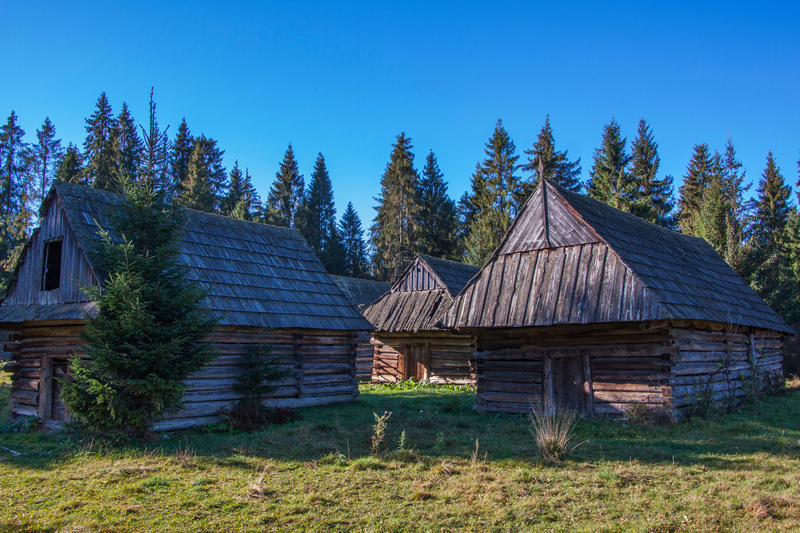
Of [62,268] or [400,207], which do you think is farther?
[400,207]

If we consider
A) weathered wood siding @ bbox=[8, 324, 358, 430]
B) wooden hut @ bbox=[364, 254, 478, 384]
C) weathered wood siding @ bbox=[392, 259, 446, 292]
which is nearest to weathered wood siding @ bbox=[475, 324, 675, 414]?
weathered wood siding @ bbox=[8, 324, 358, 430]

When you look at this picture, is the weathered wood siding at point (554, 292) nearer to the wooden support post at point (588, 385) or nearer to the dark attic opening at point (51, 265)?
the wooden support post at point (588, 385)

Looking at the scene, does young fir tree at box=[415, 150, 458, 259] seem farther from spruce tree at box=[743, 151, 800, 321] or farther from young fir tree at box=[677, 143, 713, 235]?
spruce tree at box=[743, 151, 800, 321]

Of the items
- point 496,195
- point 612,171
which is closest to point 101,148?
point 496,195

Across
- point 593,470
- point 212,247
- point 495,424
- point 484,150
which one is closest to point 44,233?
point 212,247

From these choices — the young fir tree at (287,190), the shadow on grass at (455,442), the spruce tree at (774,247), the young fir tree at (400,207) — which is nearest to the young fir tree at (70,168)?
the young fir tree at (287,190)

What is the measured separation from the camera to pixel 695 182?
43.0m

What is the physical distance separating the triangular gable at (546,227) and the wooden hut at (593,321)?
29mm

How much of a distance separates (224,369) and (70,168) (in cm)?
3588

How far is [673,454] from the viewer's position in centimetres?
904

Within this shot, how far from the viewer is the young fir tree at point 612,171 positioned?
35406 millimetres

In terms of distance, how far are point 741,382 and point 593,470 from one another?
33.8ft

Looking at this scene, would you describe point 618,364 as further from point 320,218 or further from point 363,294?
point 320,218

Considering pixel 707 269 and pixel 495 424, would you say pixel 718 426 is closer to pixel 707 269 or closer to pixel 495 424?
pixel 495 424
